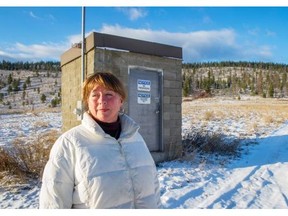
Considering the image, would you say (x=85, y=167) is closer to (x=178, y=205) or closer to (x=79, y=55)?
(x=178, y=205)

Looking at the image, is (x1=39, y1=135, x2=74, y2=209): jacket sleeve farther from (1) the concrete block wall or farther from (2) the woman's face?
(1) the concrete block wall

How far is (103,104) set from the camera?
5.83 feet

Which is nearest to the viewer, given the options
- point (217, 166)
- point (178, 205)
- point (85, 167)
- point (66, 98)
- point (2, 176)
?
point (85, 167)

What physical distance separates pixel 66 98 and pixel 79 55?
1.27 metres

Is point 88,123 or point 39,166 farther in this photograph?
point 39,166

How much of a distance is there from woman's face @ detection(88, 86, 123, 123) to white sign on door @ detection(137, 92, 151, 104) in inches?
156

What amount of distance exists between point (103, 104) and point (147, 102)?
13.6 ft

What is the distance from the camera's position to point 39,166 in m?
5.05

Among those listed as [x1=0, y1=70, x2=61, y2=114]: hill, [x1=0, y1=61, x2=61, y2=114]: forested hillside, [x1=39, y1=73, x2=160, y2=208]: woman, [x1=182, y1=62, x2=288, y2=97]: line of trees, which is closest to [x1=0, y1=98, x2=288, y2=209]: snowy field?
[x1=39, y1=73, x2=160, y2=208]: woman

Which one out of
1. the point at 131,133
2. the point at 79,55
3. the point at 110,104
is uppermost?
the point at 79,55

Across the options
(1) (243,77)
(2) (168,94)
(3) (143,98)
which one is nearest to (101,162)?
(3) (143,98)
